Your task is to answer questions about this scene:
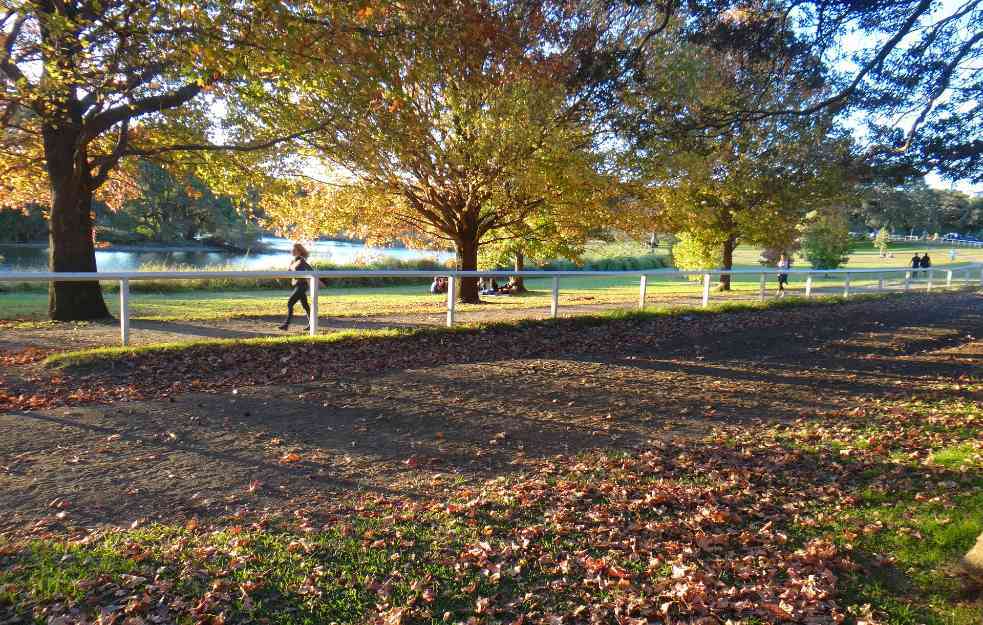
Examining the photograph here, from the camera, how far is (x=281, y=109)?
1195 centimetres

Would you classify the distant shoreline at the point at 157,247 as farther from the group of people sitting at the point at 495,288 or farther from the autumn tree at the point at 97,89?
the autumn tree at the point at 97,89

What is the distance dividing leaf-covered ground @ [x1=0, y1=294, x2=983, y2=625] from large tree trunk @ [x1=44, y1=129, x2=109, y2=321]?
422 cm

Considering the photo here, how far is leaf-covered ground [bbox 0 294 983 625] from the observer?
3041mm

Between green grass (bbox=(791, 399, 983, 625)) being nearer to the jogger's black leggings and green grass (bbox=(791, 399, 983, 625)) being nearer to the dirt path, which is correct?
the dirt path

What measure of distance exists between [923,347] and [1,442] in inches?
542

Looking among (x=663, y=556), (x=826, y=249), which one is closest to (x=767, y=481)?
(x=663, y=556)

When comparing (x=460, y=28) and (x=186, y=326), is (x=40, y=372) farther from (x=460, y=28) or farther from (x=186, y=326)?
(x=460, y=28)

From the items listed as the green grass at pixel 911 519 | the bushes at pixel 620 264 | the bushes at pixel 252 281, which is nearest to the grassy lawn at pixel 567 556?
the green grass at pixel 911 519

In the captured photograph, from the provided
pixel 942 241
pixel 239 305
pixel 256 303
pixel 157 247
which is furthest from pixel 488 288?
pixel 942 241

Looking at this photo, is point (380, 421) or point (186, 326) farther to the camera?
point (186, 326)

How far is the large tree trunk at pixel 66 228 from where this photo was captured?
34.6 feet

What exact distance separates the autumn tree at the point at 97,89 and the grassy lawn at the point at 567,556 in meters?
6.70

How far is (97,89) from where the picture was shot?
9266 millimetres

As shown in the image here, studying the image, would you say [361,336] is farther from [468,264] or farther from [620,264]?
[620,264]
